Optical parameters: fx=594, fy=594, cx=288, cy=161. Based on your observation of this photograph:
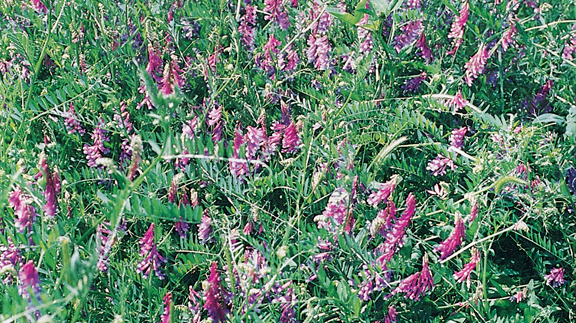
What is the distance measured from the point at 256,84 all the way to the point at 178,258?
57 centimetres

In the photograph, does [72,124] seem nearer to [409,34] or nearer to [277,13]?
[277,13]

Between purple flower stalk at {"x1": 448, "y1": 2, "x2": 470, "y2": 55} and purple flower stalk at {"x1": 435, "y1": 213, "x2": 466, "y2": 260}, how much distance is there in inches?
23.2

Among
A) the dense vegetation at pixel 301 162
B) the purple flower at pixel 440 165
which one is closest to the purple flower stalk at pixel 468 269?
the dense vegetation at pixel 301 162

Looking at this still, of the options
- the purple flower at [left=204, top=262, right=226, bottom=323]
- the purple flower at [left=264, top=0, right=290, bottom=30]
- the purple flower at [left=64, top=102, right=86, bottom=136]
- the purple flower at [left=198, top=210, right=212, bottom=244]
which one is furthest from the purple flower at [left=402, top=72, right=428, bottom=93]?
the purple flower at [left=64, top=102, right=86, bottom=136]

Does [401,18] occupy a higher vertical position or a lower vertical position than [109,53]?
higher

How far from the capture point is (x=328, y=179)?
57.9 inches

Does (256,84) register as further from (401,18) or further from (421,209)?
(421,209)

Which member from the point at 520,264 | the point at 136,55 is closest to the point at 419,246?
the point at 520,264

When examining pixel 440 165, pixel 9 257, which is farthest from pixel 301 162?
pixel 9 257

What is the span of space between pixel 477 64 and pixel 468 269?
586 millimetres

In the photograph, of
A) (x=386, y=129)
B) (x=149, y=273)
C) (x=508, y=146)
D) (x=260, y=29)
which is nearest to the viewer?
(x=149, y=273)

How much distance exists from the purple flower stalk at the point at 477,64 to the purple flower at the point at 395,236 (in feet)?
1.54

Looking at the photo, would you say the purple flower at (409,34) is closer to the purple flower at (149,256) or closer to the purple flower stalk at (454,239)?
the purple flower stalk at (454,239)

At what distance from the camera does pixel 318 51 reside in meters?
1.75
